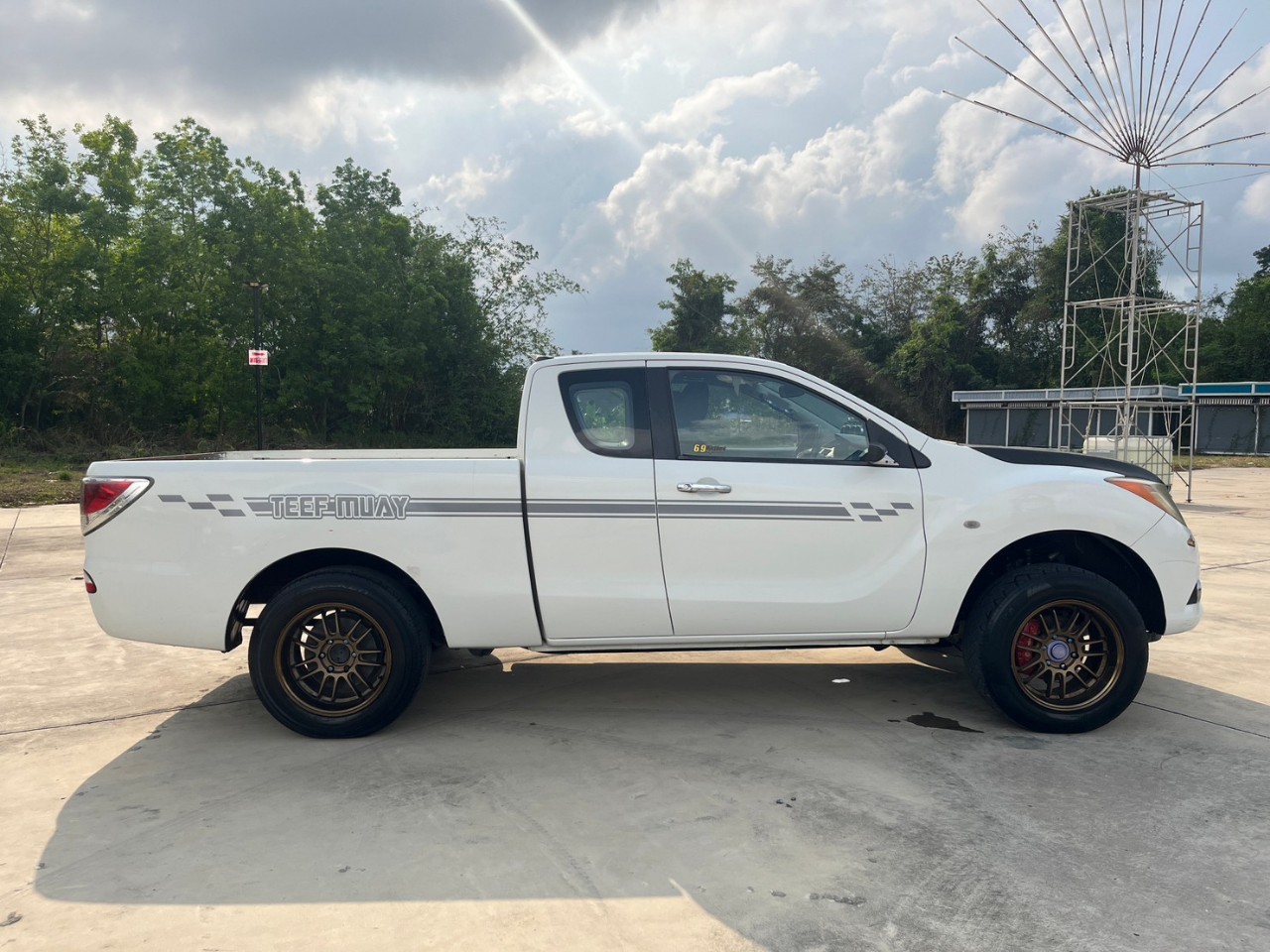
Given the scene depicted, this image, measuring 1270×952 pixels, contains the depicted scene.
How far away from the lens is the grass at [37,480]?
56.7ft

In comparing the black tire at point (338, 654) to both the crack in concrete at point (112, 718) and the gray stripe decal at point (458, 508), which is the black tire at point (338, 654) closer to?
the gray stripe decal at point (458, 508)

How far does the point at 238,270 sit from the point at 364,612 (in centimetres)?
3294

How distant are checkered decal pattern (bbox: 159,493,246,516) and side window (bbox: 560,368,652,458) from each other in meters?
1.73

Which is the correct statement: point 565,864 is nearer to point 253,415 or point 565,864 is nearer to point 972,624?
point 972,624

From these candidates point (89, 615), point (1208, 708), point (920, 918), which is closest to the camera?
point (920, 918)

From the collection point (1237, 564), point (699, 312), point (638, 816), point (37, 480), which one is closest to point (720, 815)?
point (638, 816)

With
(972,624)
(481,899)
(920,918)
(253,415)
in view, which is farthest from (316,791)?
(253,415)

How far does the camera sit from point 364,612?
4.37 metres

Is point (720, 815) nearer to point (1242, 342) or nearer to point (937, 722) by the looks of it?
point (937, 722)

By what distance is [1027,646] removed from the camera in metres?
4.52

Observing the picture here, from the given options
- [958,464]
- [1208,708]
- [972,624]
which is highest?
[958,464]

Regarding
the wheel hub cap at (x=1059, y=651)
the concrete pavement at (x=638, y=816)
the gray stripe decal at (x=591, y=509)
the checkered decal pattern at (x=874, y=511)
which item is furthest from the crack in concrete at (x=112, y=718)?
the wheel hub cap at (x=1059, y=651)

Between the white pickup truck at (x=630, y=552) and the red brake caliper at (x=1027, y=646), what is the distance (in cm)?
1

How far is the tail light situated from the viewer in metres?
4.41
